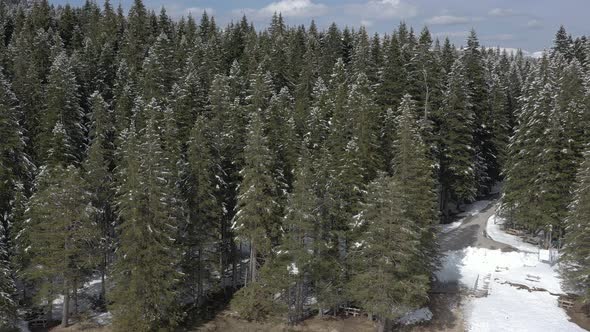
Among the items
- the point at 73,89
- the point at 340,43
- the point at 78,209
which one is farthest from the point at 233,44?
the point at 78,209

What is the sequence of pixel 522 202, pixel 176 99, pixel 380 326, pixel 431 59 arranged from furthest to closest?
pixel 431 59, pixel 176 99, pixel 522 202, pixel 380 326

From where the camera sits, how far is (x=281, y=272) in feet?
110

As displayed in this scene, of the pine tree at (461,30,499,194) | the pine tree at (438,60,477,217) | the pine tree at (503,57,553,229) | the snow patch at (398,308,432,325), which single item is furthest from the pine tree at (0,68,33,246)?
the pine tree at (461,30,499,194)

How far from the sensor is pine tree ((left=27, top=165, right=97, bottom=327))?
32.7 meters

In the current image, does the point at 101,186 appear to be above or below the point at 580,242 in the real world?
above

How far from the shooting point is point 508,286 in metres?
37.8

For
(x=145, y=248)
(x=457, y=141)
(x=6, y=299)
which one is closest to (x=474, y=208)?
(x=457, y=141)

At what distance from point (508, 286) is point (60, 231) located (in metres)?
32.9

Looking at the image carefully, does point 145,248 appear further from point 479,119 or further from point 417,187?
point 479,119

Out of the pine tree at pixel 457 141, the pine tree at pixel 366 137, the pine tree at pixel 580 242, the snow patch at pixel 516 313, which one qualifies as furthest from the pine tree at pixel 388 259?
the pine tree at pixel 457 141

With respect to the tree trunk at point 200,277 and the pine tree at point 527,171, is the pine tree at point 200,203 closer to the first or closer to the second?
the tree trunk at point 200,277

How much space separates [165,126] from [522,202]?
1205 inches

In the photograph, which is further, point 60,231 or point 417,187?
point 417,187

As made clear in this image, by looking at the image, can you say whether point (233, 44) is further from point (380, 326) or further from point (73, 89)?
point (380, 326)
